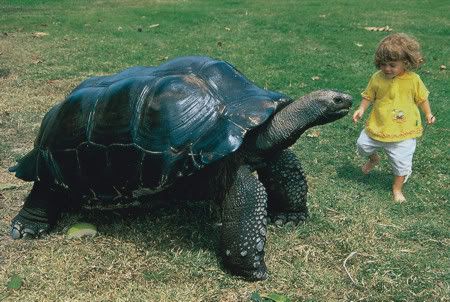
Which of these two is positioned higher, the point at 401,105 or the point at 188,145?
the point at 188,145

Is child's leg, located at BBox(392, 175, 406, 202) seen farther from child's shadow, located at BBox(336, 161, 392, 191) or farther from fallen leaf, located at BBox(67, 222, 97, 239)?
fallen leaf, located at BBox(67, 222, 97, 239)

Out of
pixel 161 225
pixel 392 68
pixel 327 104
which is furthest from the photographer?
pixel 392 68

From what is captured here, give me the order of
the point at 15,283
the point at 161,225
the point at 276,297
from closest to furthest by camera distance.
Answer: the point at 276,297 → the point at 15,283 → the point at 161,225

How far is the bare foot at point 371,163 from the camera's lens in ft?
15.4

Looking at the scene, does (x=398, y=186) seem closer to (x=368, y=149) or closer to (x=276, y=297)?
(x=368, y=149)

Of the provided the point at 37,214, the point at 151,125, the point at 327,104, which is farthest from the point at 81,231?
the point at 327,104

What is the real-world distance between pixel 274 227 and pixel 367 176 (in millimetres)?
1372

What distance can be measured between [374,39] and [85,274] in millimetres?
8135

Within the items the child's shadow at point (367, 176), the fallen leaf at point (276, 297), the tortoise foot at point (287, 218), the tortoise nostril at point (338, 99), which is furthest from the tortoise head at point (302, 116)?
the child's shadow at point (367, 176)

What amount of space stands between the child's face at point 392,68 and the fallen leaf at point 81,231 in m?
2.40

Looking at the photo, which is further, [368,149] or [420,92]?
[368,149]

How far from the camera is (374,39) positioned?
10.1 metres

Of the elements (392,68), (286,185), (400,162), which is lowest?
(400,162)

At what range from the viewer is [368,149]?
4.59 meters
